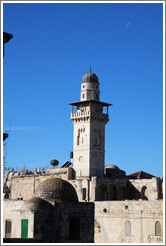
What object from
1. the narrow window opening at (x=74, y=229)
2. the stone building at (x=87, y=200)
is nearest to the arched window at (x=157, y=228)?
the stone building at (x=87, y=200)

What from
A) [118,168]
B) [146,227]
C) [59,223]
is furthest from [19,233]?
[118,168]

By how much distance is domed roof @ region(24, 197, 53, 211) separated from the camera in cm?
2174

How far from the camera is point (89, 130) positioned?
49.9 metres

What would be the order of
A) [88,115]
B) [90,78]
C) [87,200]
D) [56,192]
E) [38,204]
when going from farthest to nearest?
[90,78], [88,115], [87,200], [56,192], [38,204]

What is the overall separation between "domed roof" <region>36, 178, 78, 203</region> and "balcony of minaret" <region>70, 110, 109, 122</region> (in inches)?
1049

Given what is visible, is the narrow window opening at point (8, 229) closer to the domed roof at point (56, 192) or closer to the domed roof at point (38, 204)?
the domed roof at point (56, 192)

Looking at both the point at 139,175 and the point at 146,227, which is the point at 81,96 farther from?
the point at 146,227

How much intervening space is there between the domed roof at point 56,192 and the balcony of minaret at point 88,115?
26645mm

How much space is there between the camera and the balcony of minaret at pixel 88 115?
50.0 metres

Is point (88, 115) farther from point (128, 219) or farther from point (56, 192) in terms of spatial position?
point (56, 192)

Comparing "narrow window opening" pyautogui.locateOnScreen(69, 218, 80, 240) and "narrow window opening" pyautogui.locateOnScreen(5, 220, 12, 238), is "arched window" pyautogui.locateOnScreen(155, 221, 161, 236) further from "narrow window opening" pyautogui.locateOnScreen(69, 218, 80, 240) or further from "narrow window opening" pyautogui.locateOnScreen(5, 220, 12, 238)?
"narrow window opening" pyautogui.locateOnScreen(69, 218, 80, 240)

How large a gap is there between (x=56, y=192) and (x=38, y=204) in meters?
1.48

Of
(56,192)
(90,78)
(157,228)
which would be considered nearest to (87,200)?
(157,228)

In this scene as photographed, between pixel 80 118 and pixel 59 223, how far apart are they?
29254mm
